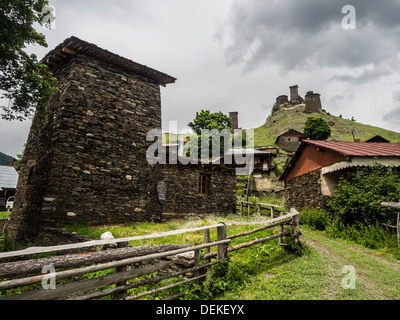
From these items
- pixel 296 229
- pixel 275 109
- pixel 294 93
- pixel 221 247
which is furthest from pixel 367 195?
pixel 294 93

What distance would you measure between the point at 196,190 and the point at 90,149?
22.2 feet

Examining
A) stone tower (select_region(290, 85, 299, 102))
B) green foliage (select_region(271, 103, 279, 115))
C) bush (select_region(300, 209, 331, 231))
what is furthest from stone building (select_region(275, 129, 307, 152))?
bush (select_region(300, 209, 331, 231))

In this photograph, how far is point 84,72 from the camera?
8805 mm

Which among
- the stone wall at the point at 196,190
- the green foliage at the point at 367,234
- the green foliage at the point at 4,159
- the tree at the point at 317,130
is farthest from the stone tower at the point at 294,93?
the green foliage at the point at 4,159

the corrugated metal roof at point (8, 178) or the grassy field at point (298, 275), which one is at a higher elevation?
→ the corrugated metal roof at point (8, 178)

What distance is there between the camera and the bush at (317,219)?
10.2 m

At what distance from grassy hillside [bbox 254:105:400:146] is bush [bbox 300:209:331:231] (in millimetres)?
39681

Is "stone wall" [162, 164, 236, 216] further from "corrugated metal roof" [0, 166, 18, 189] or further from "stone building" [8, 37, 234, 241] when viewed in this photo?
"corrugated metal roof" [0, 166, 18, 189]

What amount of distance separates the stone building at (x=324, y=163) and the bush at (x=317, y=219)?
1.90ft

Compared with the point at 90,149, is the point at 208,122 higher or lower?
higher

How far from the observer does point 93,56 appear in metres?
9.10

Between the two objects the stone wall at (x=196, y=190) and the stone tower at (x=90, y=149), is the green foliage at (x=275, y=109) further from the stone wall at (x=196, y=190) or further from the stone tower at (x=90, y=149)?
the stone tower at (x=90, y=149)

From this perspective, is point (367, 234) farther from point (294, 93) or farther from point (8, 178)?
point (294, 93)
